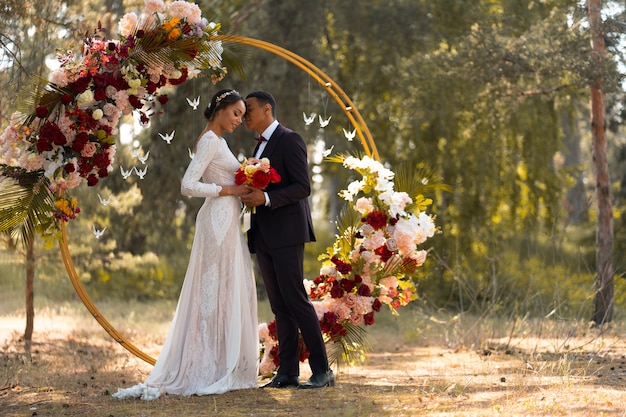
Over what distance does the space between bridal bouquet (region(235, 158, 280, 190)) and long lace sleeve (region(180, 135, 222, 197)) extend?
0.65 feet

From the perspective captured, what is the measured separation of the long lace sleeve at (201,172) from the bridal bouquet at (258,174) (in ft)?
0.65

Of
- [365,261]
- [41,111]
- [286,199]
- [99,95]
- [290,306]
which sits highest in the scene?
[99,95]

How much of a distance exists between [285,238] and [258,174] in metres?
Answer: 0.46

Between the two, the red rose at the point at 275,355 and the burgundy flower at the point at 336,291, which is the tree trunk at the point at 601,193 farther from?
the red rose at the point at 275,355

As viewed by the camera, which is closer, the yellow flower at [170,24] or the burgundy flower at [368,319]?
the yellow flower at [170,24]

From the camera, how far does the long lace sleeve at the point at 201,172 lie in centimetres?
595

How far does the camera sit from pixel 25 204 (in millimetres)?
5914

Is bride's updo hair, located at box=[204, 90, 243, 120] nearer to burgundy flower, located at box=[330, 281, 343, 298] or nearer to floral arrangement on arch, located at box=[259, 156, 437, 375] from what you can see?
floral arrangement on arch, located at box=[259, 156, 437, 375]

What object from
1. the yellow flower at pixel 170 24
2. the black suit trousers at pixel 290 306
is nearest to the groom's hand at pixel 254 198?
the black suit trousers at pixel 290 306

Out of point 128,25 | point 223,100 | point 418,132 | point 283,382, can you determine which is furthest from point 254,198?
point 418,132

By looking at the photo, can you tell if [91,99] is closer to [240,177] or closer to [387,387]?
[240,177]

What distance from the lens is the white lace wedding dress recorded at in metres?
5.96

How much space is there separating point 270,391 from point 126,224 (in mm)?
7641

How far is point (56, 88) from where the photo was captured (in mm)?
5957
